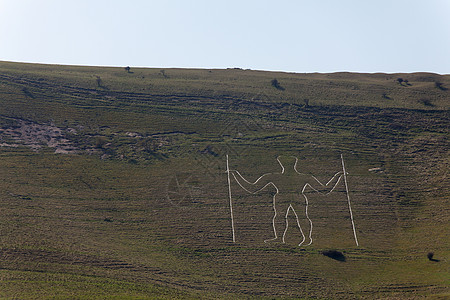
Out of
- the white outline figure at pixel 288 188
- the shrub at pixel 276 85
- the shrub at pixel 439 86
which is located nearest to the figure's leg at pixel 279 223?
the white outline figure at pixel 288 188

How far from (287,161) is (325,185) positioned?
8791 millimetres

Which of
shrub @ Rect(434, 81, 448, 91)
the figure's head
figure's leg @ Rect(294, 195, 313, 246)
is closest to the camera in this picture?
figure's leg @ Rect(294, 195, 313, 246)

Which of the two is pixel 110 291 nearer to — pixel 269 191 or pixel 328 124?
pixel 269 191

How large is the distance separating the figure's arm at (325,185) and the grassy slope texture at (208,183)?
126cm

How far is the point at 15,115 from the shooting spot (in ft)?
298

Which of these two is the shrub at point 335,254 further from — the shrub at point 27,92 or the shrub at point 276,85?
the shrub at point 27,92

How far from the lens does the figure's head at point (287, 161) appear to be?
8128 centimetres

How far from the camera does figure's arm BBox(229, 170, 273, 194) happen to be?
76125mm

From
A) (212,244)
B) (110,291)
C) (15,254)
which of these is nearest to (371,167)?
(212,244)

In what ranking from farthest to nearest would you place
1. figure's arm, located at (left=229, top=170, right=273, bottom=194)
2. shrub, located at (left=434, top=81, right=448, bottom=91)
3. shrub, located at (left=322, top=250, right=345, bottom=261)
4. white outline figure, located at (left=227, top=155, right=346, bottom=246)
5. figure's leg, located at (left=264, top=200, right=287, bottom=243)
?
shrub, located at (left=434, top=81, right=448, bottom=91) < figure's arm, located at (left=229, top=170, right=273, bottom=194) < white outline figure, located at (left=227, top=155, right=346, bottom=246) < figure's leg, located at (left=264, top=200, right=287, bottom=243) < shrub, located at (left=322, top=250, right=345, bottom=261)

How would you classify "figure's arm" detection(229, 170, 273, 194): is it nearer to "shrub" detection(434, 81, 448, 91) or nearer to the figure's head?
the figure's head

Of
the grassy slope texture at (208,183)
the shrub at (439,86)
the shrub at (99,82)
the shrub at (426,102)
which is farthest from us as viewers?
the shrub at (439,86)

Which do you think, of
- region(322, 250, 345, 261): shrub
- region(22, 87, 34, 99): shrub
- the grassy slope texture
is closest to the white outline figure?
the grassy slope texture

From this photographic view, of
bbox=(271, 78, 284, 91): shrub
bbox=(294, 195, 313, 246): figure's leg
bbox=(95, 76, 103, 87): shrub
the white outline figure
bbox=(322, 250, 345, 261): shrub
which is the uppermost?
bbox=(95, 76, 103, 87): shrub
